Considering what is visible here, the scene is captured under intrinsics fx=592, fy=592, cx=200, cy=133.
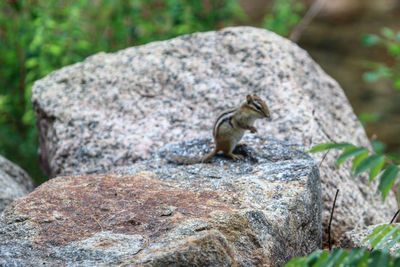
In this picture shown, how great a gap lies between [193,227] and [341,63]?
37.7 feet

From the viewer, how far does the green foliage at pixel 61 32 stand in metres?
6.82

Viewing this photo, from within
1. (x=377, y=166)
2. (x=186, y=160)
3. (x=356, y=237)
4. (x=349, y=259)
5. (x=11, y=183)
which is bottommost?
(x=11, y=183)

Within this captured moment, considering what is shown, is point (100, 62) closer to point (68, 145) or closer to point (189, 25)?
point (68, 145)

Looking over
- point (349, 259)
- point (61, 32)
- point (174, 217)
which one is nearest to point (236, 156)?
point (174, 217)

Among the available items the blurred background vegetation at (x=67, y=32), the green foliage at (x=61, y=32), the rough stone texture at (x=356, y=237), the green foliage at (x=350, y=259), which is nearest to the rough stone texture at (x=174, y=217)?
the rough stone texture at (x=356, y=237)

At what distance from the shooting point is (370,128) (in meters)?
11.2

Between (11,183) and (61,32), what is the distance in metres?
3.05

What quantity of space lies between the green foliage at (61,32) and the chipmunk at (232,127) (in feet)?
9.07

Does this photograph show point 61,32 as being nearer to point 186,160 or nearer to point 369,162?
point 186,160

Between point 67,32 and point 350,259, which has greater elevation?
point 350,259

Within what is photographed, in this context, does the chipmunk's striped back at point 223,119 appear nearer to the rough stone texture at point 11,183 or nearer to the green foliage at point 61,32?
the rough stone texture at point 11,183

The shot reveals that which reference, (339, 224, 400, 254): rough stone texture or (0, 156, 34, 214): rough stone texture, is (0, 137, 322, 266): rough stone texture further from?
(0, 156, 34, 214): rough stone texture

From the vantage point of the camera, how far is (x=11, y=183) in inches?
182

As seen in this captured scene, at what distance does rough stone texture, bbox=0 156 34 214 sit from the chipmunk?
1.27m
